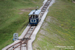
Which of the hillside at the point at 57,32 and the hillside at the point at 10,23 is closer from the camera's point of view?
the hillside at the point at 57,32

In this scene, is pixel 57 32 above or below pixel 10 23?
below

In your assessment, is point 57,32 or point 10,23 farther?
point 10,23

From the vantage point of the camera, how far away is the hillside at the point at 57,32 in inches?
958

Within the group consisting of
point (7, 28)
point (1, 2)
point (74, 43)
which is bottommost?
point (74, 43)

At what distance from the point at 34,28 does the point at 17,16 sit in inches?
499

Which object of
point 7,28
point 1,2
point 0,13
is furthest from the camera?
point 1,2

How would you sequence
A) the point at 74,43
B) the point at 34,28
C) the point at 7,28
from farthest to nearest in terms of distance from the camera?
1. the point at 7,28
2. the point at 34,28
3. the point at 74,43

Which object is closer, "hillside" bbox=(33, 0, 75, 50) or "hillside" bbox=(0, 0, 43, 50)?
"hillside" bbox=(33, 0, 75, 50)

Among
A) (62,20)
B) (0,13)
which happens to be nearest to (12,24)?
(0,13)

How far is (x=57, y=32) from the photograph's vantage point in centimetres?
3241

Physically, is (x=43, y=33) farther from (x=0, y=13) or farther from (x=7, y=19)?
(x=0, y=13)

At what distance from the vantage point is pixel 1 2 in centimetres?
5634

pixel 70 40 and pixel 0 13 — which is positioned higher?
pixel 0 13

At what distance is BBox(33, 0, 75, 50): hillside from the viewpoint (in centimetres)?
2434
